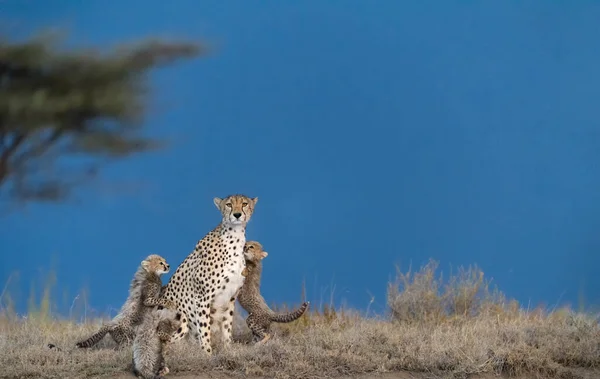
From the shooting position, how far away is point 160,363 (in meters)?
7.93

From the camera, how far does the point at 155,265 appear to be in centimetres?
890

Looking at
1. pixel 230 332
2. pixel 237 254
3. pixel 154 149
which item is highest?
pixel 154 149

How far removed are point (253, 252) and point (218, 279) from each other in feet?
2.01

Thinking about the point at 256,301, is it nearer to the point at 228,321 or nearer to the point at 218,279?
the point at 228,321

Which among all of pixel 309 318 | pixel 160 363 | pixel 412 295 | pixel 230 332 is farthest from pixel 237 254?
pixel 412 295

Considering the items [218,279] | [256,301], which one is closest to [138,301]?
[218,279]

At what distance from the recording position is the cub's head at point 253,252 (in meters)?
9.30

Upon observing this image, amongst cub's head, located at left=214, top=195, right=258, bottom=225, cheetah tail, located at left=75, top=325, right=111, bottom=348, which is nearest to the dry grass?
cheetah tail, located at left=75, top=325, right=111, bottom=348

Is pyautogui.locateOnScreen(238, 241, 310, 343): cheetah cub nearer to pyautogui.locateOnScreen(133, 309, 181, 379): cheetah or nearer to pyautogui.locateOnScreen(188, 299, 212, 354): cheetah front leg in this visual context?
pyautogui.locateOnScreen(188, 299, 212, 354): cheetah front leg

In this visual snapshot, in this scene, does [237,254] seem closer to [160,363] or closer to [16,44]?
[160,363]

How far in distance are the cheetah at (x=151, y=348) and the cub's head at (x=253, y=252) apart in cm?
130

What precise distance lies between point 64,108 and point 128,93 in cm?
99

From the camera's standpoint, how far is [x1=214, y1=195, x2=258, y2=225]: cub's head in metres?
8.80

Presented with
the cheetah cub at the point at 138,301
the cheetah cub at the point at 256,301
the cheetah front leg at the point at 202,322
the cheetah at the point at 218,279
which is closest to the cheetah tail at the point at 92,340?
the cheetah cub at the point at 138,301
